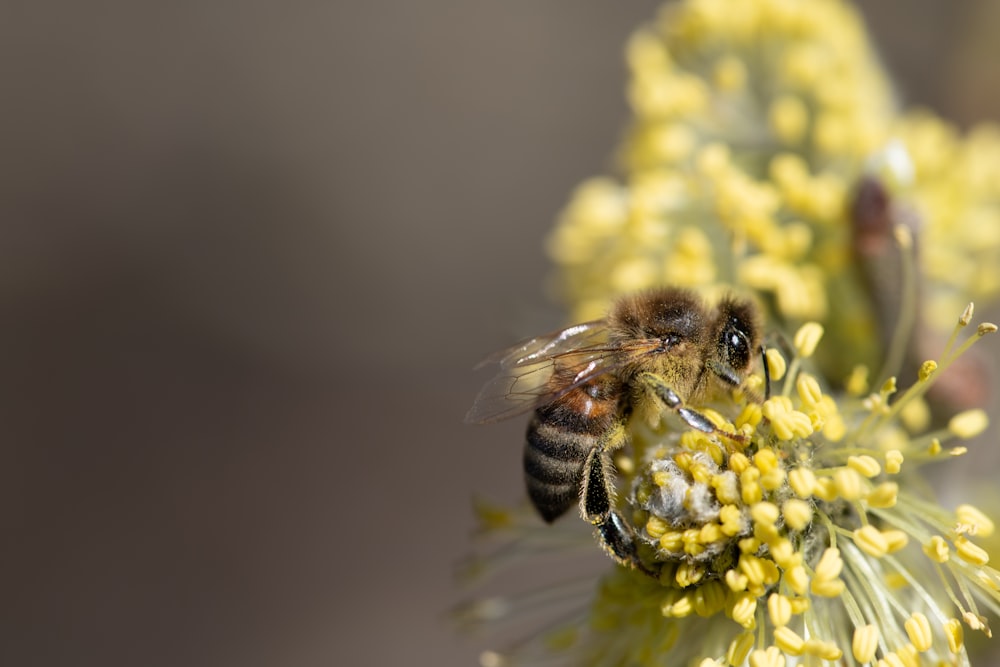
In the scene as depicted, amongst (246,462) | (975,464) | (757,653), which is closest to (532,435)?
(757,653)

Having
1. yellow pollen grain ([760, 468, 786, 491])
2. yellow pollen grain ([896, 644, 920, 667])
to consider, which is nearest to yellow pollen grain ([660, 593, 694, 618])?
yellow pollen grain ([760, 468, 786, 491])

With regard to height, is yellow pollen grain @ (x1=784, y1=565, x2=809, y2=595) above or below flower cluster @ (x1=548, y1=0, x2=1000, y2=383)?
below

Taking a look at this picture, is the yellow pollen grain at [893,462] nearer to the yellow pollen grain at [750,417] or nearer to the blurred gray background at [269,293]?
the yellow pollen grain at [750,417]

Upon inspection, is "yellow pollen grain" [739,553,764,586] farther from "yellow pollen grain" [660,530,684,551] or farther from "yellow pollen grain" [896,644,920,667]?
"yellow pollen grain" [896,644,920,667]

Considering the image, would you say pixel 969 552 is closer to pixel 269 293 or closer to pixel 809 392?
pixel 809 392

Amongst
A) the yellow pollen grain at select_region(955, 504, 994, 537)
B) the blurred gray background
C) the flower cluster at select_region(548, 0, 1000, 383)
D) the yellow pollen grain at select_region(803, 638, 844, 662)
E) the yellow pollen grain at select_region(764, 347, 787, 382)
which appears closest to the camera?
the yellow pollen grain at select_region(803, 638, 844, 662)

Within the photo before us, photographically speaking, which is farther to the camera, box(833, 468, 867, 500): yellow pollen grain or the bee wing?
the bee wing
